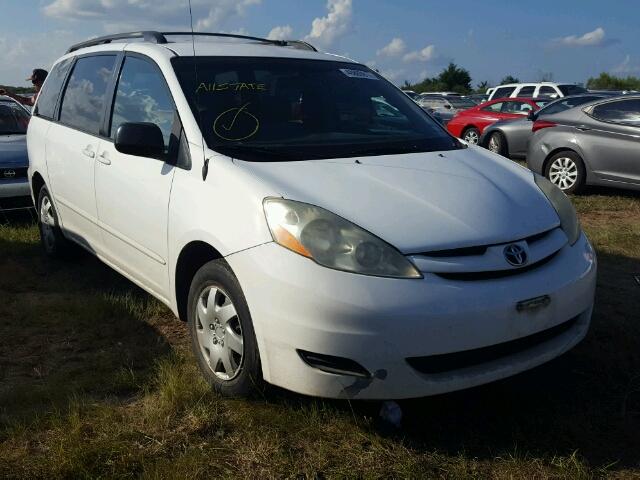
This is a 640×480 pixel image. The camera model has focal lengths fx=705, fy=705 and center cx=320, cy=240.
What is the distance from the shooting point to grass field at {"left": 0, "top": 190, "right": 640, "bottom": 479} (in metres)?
2.77

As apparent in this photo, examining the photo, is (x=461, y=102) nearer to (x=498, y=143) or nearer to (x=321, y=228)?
(x=498, y=143)

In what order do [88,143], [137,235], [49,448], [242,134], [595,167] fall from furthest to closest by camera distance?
[595,167]
[88,143]
[137,235]
[242,134]
[49,448]

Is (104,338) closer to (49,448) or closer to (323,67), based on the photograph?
(49,448)

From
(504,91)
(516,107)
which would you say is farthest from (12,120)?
(504,91)

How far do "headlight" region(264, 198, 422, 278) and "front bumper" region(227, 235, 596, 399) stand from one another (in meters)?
0.05

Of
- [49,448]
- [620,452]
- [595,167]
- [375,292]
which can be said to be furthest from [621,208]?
[49,448]

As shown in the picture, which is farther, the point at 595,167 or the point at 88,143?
the point at 595,167

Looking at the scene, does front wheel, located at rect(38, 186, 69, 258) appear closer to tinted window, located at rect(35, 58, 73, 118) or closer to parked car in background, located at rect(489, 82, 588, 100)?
tinted window, located at rect(35, 58, 73, 118)

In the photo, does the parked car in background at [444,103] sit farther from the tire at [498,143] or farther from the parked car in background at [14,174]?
the parked car in background at [14,174]

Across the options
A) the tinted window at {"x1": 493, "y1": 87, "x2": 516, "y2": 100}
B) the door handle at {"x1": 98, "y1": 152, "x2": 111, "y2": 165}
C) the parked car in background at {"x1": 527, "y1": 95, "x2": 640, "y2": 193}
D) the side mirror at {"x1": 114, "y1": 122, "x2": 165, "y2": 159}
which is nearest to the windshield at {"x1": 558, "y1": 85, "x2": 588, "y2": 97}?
the tinted window at {"x1": 493, "y1": 87, "x2": 516, "y2": 100}

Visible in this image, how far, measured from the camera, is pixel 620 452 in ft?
9.55

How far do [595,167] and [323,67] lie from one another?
219 inches

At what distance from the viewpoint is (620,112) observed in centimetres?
885

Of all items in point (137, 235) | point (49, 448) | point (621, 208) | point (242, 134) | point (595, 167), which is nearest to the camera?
point (49, 448)
